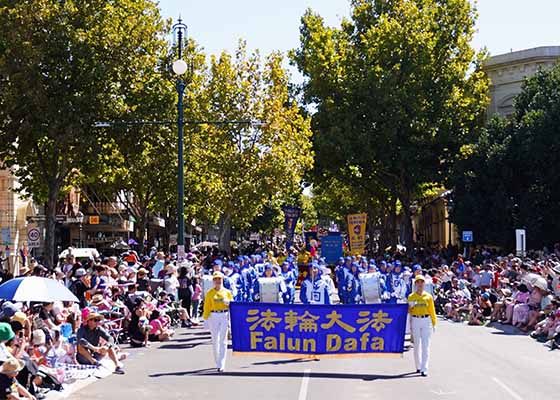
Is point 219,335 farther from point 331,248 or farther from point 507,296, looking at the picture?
point 331,248

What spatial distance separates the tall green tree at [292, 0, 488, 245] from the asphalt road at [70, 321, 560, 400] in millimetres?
30558

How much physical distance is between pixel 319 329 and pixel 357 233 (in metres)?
26.5

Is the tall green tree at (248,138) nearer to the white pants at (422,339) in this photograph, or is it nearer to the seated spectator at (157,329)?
the seated spectator at (157,329)

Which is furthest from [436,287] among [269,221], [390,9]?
[269,221]

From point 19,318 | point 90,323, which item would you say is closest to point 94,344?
point 90,323

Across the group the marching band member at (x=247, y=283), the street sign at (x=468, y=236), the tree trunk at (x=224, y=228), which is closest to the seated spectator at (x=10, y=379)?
the marching band member at (x=247, y=283)

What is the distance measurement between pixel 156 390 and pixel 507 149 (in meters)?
33.6

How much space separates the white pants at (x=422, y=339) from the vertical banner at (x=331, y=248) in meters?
28.4

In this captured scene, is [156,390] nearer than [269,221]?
Yes

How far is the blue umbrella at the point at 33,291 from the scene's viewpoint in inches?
569

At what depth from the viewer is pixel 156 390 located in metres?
13.8

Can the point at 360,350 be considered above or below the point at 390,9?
below

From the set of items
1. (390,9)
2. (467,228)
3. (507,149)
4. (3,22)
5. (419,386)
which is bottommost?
(419,386)

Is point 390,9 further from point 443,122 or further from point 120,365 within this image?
point 120,365
